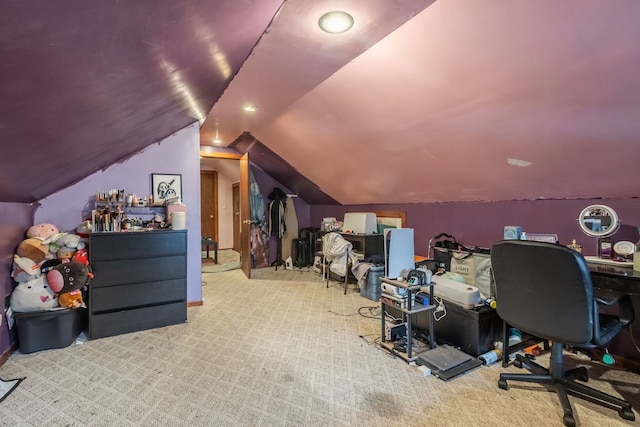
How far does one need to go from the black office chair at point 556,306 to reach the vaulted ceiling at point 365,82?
86cm

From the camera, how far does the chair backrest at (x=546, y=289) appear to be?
164cm

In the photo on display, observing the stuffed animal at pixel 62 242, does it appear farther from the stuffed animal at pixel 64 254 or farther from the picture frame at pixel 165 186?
the picture frame at pixel 165 186

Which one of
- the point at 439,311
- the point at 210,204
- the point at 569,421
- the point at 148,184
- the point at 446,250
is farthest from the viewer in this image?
the point at 210,204

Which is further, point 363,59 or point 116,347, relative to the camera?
point 116,347

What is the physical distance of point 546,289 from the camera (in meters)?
1.75

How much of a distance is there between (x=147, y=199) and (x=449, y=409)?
128 inches

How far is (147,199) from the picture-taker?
332 centimetres

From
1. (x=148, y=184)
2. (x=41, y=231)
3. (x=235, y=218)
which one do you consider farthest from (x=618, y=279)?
(x=235, y=218)

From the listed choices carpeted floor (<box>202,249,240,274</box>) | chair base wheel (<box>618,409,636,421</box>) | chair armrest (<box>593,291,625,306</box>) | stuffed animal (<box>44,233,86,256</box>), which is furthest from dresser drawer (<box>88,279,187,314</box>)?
chair base wheel (<box>618,409,636,421</box>)

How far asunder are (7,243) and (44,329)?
732 millimetres

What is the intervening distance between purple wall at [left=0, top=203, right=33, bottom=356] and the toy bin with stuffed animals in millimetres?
89

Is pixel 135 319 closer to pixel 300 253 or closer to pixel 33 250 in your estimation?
pixel 33 250

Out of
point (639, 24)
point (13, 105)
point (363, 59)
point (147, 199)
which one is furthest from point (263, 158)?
point (639, 24)

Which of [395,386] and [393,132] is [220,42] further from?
[395,386]
